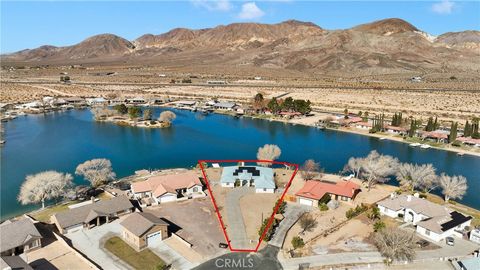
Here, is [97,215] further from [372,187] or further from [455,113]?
[455,113]

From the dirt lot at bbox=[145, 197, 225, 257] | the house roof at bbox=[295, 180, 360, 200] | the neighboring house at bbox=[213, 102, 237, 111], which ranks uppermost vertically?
the neighboring house at bbox=[213, 102, 237, 111]

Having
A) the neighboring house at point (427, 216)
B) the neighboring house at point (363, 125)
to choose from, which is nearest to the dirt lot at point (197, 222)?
the neighboring house at point (427, 216)

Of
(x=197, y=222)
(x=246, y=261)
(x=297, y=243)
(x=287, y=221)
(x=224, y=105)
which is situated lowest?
(x=246, y=261)

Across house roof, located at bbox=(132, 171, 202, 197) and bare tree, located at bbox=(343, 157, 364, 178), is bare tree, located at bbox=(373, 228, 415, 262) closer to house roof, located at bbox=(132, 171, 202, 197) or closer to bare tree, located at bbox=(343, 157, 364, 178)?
bare tree, located at bbox=(343, 157, 364, 178)

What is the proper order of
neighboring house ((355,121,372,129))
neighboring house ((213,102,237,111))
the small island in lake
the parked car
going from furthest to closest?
neighboring house ((213,102,237,111))
the small island in lake
neighboring house ((355,121,372,129))
the parked car

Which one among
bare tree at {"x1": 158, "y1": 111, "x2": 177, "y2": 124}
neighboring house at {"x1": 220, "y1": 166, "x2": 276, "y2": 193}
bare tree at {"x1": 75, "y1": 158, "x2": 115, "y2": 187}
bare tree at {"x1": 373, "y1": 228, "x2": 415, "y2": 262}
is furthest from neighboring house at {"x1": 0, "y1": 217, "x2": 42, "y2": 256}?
bare tree at {"x1": 158, "y1": 111, "x2": 177, "y2": 124}

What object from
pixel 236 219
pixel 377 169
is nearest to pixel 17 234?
pixel 236 219

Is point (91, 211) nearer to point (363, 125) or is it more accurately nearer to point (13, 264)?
point (13, 264)

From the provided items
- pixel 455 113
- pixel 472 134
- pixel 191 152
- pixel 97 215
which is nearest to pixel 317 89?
pixel 455 113

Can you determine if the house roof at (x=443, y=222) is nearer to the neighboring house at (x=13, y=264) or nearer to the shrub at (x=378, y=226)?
the shrub at (x=378, y=226)
